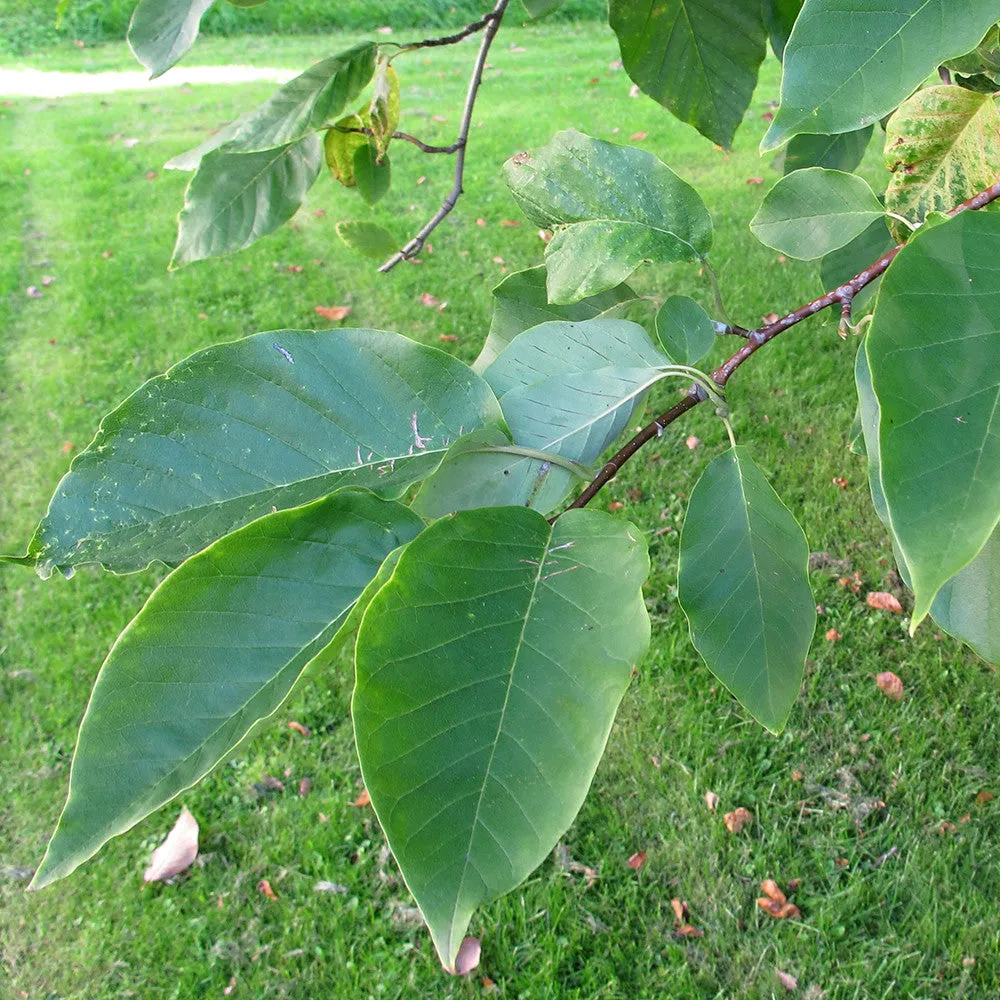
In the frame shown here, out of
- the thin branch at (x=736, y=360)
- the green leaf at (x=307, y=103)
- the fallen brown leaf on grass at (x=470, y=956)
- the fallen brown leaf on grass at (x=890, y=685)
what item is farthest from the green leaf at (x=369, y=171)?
the fallen brown leaf on grass at (x=890, y=685)

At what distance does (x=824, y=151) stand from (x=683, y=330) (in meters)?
0.65

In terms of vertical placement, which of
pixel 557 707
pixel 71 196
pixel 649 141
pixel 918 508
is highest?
pixel 918 508

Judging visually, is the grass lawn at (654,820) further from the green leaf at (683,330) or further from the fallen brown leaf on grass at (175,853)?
the green leaf at (683,330)

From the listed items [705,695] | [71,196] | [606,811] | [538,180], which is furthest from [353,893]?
[71,196]

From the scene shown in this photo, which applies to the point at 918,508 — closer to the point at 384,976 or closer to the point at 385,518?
the point at 385,518

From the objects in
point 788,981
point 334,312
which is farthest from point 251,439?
point 334,312

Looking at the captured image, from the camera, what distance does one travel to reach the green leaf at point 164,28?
83cm

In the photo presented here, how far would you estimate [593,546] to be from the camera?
19.8 inches

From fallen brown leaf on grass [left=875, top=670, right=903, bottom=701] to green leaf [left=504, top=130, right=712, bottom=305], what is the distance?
2.02m

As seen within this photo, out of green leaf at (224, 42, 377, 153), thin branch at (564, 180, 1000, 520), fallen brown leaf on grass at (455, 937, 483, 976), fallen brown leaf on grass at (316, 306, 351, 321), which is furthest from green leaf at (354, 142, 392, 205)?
fallen brown leaf on grass at (316, 306, 351, 321)

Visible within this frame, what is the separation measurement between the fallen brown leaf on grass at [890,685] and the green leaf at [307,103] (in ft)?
6.87

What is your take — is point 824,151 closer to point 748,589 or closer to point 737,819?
point 748,589

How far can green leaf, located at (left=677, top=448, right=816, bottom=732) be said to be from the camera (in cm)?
59

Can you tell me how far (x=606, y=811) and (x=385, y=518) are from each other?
1.95 metres
